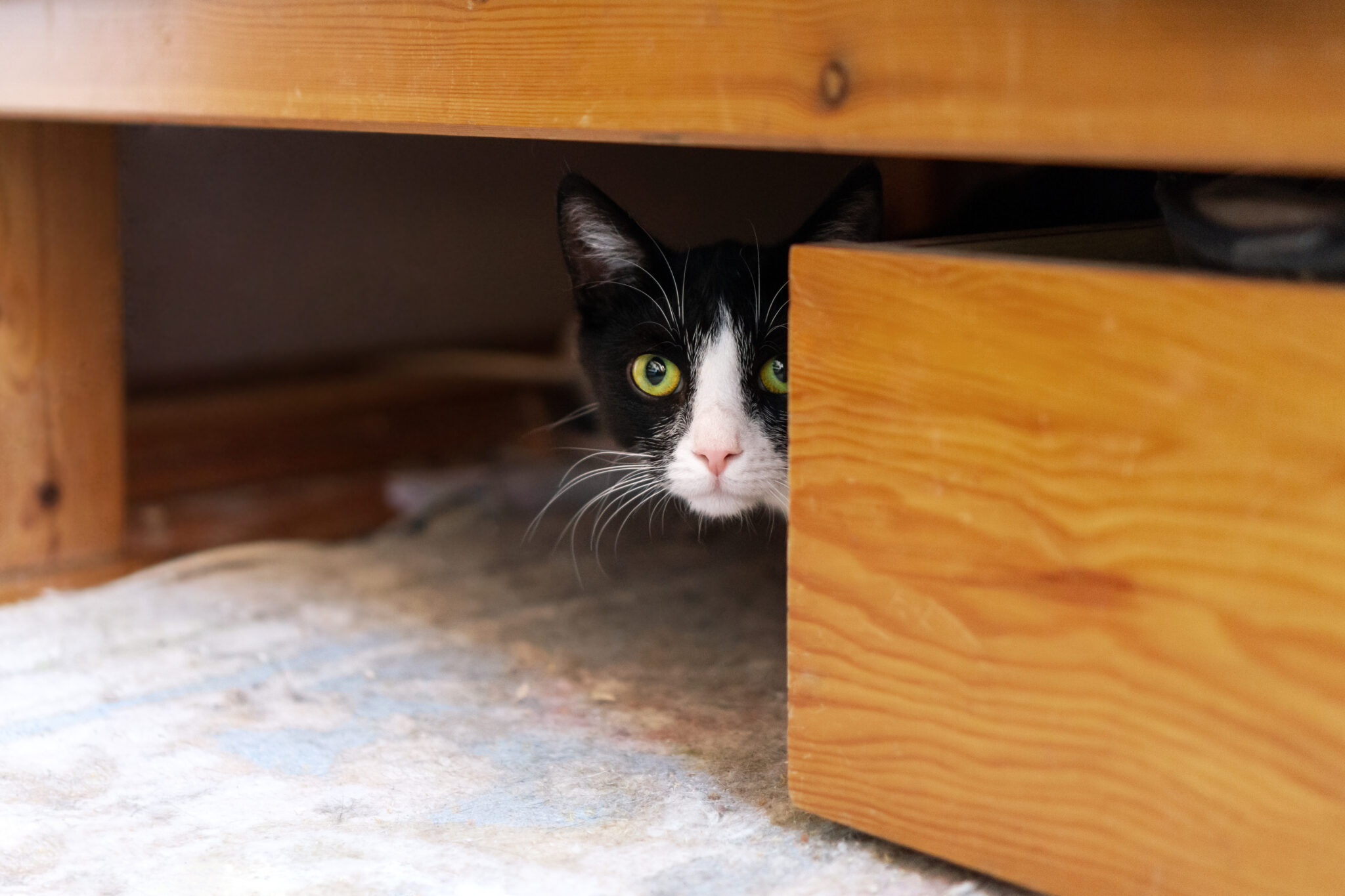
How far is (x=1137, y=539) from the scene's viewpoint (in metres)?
0.69

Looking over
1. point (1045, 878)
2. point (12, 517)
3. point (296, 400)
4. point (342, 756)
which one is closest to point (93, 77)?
point (12, 517)

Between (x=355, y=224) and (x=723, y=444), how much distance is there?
3.83 ft

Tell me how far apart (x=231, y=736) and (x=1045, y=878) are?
0.69 meters

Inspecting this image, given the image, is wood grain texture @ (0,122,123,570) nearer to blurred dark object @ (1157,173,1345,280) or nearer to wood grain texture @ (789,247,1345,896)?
wood grain texture @ (789,247,1345,896)

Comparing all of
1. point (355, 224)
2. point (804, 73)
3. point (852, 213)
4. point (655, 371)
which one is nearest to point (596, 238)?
point (655, 371)

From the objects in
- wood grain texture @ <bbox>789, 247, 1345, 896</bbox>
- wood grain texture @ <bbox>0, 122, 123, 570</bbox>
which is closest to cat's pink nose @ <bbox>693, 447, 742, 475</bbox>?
wood grain texture @ <bbox>789, 247, 1345, 896</bbox>

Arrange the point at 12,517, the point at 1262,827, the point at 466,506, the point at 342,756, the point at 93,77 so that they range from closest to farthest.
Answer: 1. the point at 1262,827
2. the point at 342,756
3. the point at 93,77
4. the point at 12,517
5. the point at 466,506

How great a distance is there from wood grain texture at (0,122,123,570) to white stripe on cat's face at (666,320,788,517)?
820mm

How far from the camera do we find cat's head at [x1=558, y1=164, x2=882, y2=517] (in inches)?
42.5

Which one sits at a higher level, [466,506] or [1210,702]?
[1210,702]

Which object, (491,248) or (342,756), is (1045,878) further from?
(491,248)

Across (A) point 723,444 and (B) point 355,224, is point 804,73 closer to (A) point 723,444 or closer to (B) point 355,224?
(A) point 723,444

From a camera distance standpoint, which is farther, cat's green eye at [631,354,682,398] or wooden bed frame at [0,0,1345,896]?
cat's green eye at [631,354,682,398]

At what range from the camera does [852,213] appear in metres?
1.08
